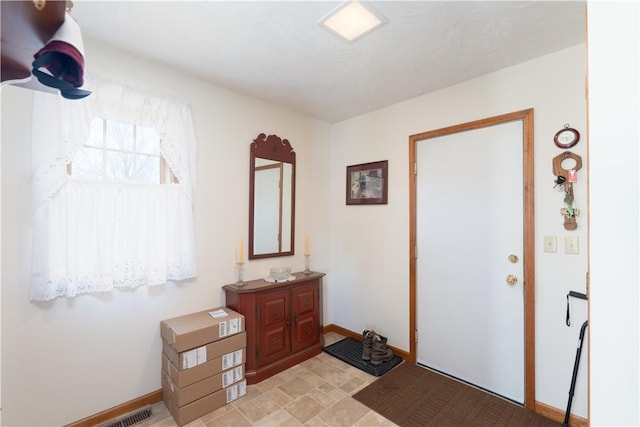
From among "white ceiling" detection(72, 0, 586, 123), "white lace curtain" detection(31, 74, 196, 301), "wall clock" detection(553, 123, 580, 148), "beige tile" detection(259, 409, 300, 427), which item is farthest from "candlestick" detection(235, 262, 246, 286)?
"wall clock" detection(553, 123, 580, 148)

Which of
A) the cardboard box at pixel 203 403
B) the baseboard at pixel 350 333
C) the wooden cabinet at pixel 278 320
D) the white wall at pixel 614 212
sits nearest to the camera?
the white wall at pixel 614 212

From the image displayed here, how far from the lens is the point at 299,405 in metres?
2.04

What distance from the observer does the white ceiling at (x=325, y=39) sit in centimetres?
153

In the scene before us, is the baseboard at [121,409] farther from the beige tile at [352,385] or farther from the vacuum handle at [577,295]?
the vacuum handle at [577,295]

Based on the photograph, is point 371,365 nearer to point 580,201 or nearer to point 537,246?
point 537,246

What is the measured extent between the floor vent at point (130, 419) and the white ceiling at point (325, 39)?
2476 mm

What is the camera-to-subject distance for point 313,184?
10.6 ft

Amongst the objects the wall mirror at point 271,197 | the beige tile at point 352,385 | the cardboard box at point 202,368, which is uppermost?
the wall mirror at point 271,197

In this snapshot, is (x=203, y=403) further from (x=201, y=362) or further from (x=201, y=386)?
(x=201, y=362)

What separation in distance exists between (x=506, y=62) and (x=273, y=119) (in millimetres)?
1996

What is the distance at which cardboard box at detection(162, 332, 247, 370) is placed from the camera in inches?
73.7

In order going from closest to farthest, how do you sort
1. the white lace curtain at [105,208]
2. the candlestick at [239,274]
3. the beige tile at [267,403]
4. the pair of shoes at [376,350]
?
the white lace curtain at [105,208], the beige tile at [267,403], the candlestick at [239,274], the pair of shoes at [376,350]

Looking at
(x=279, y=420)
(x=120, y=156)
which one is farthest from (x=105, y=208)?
(x=279, y=420)

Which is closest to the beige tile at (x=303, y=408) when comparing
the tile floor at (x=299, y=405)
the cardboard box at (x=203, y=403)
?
the tile floor at (x=299, y=405)
